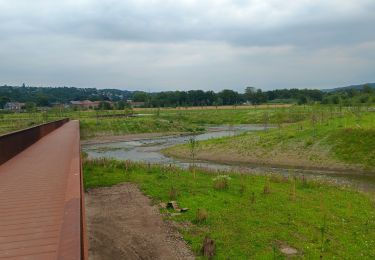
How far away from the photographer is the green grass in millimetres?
13102

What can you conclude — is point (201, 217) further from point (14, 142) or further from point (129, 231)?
point (14, 142)

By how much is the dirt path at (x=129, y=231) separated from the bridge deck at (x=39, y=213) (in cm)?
281

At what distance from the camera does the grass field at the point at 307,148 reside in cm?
3600

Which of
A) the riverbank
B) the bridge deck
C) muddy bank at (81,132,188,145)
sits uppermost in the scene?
the bridge deck

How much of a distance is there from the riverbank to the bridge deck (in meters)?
27.3

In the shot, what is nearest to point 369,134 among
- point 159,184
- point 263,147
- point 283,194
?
point 263,147

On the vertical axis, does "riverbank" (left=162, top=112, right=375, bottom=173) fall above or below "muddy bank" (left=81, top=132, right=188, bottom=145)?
above

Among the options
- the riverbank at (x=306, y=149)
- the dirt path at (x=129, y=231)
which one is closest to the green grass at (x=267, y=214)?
the dirt path at (x=129, y=231)

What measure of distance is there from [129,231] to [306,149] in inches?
1114

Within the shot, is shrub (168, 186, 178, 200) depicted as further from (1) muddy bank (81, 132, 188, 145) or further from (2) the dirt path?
(1) muddy bank (81, 132, 188, 145)

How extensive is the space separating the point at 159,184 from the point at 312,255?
11.1 m

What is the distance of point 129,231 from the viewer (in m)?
15.0

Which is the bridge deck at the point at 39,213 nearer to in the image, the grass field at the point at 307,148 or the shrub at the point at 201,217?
the shrub at the point at 201,217

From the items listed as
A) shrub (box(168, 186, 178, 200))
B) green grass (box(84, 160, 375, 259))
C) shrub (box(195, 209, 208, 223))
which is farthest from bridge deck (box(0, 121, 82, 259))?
shrub (box(168, 186, 178, 200))
